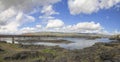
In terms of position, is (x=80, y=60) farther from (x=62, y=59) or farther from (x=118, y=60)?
(x=118, y=60)

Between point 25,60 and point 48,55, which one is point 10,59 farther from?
point 48,55

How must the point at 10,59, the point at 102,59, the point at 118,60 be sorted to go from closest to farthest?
the point at 118,60, the point at 102,59, the point at 10,59

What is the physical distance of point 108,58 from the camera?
89.0 ft

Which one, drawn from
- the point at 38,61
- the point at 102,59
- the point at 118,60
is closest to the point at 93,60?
the point at 102,59

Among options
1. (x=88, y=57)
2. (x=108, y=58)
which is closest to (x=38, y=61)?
(x=88, y=57)

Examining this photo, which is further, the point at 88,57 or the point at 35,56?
the point at 35,56

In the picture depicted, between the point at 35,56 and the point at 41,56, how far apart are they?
1047 mm

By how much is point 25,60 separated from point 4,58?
3226 mm

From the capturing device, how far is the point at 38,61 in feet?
85.3

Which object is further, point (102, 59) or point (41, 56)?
point (41, 56)

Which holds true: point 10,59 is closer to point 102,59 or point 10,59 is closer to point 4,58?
point 4,58

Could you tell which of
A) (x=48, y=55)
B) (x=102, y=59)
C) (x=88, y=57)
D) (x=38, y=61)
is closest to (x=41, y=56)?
(x=48, y=55)

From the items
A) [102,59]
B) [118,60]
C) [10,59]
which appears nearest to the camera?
[118,60]

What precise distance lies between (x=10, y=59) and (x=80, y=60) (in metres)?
10.1
